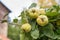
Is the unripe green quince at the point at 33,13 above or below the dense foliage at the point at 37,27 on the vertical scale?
above

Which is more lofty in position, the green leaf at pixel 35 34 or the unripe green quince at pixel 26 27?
the unripe green quince at pixel 26 27

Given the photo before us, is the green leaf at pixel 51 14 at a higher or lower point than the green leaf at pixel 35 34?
higher

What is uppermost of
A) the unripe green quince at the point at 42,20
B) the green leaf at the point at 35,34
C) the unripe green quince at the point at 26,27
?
the unripe green quince at the point at 42,20

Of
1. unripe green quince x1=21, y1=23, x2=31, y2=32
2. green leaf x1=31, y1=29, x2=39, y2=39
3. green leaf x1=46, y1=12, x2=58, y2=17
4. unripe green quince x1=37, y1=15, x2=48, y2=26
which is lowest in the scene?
green leaf x1=31, y1=29, x2=39, y2=39

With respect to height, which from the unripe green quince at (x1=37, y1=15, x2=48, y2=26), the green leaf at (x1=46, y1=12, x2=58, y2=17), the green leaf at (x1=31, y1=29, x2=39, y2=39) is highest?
the green leaf at (x1=46, y1=12, x2=58, y2=17)

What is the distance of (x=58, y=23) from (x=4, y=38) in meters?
0.82

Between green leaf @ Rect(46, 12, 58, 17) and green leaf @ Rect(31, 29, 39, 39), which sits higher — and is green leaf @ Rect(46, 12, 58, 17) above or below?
above

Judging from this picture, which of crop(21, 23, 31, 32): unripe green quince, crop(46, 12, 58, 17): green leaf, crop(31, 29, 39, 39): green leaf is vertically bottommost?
crop(31, 29, 39, 39): green leaf

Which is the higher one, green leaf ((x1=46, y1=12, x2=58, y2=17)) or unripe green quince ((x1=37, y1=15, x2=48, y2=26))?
green leaf ((x1=46, y1=12, x2=58, y2=17))

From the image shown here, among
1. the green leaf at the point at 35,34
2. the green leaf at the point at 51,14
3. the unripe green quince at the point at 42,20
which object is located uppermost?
the green leaf at the point at 51,14

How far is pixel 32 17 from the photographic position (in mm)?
482

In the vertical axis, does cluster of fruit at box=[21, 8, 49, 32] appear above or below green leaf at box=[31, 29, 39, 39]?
above

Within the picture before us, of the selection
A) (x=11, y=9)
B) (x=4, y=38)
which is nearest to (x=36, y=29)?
(x=4, y=38)

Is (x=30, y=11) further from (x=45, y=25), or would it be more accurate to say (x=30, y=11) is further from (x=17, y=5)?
(x=17, y=5)
